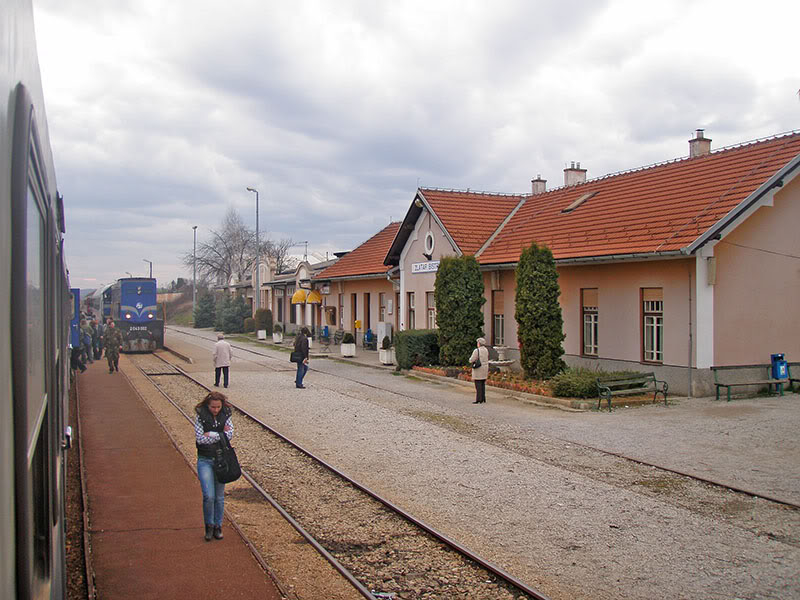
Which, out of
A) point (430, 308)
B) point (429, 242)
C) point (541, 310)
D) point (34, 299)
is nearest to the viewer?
point (34, 299)

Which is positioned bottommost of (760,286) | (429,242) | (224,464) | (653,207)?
(224,464)

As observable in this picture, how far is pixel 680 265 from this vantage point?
1655 centimetres

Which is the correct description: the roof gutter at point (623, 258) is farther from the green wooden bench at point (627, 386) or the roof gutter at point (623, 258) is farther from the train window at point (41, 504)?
the train window at point (41, 504)

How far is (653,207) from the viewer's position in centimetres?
1916

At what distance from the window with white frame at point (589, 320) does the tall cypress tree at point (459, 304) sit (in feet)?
10.6

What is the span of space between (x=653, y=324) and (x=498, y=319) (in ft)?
23.0

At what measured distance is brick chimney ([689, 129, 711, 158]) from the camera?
2195 centimetres

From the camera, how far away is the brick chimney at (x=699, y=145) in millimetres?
21953

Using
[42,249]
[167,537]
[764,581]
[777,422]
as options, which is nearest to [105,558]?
[167,537]

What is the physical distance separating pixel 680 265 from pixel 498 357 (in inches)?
268

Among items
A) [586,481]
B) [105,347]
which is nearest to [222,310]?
[105,347]

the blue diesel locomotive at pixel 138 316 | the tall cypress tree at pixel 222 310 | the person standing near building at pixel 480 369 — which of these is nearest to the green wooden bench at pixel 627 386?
the person standing near building at pixel 480 369

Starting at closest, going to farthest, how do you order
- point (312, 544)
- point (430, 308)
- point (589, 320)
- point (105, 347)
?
point (312, 544)
point (589, 320)
point (105, 347)
point (430, 308)

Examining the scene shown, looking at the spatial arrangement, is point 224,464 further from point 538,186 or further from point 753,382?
point 538,186
